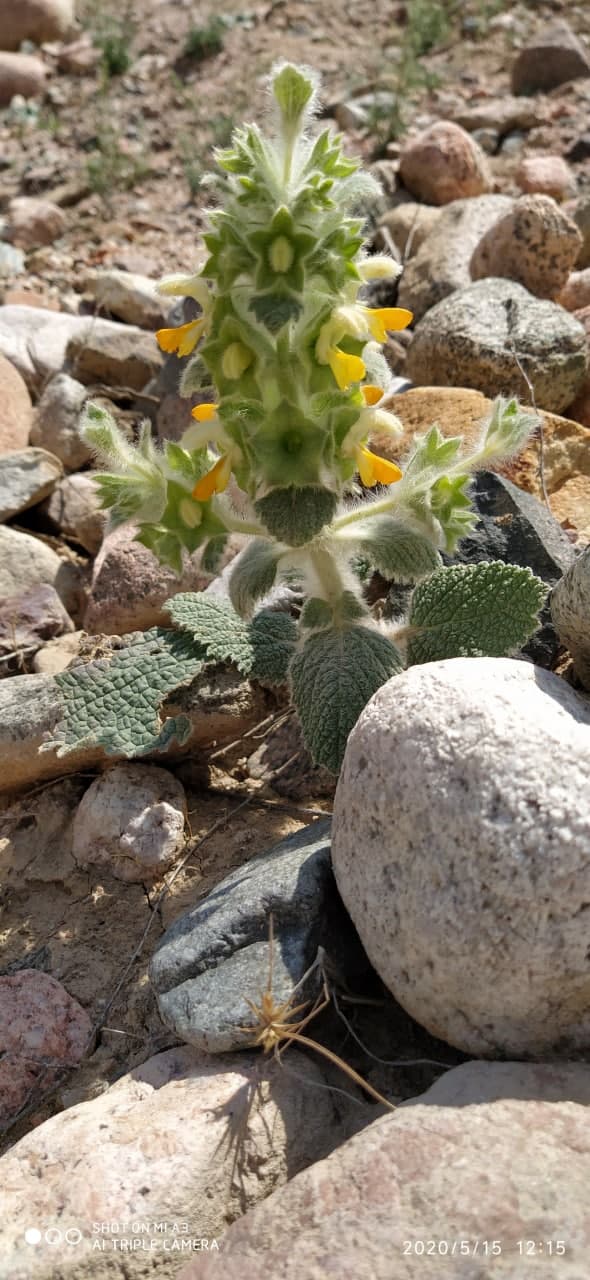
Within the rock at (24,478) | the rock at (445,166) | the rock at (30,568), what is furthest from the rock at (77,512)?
the rock at (445,166)

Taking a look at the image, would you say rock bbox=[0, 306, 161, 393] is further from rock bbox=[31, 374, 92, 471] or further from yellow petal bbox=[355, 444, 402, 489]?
yellow petal bbox=[355, 444, 402, 489]

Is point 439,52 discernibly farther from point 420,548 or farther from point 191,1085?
point 191,1085

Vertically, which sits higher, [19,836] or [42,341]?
[42,341]

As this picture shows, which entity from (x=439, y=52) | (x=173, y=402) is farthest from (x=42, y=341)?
(x=439, y=52)

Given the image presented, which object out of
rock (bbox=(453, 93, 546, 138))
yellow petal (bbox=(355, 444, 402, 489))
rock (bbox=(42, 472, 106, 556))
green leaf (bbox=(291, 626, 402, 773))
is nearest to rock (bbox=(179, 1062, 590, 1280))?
green leaf (bbox=(291, 626, 402, 773))

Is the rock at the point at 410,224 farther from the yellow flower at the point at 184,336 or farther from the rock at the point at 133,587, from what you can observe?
the yellow flower at the point at 184,336

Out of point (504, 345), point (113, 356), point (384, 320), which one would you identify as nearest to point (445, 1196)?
point (384, 320)
